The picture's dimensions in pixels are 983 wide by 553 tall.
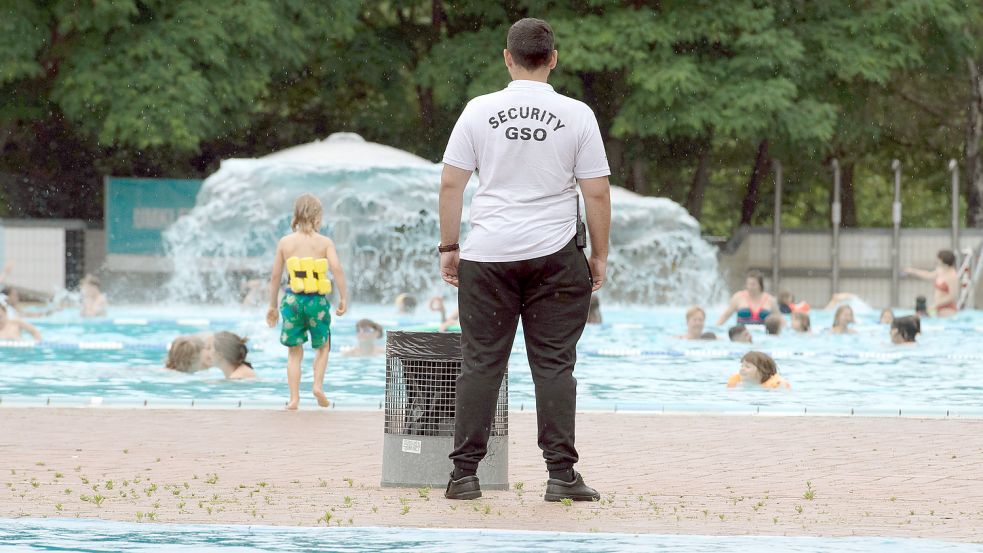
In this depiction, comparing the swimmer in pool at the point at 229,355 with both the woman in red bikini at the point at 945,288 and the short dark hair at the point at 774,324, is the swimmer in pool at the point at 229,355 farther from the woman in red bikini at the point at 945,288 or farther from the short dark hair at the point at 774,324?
the woman in red bikini at the point at 945,288

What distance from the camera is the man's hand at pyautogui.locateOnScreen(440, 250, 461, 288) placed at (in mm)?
7141

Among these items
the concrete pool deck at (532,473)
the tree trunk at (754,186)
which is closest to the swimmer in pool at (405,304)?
the concrete pool deck at (532,473)

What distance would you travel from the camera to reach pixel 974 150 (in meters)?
36.2

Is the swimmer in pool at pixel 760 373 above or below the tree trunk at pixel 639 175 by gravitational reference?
below

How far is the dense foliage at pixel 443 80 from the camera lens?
3017 cm

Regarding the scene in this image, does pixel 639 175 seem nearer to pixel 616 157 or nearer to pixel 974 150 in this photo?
pixel 616 157

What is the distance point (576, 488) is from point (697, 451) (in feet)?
7.65

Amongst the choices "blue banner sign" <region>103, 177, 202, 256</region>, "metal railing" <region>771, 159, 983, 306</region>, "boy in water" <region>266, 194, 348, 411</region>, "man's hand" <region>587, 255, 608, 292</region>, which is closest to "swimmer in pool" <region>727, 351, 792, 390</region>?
"boy in water" <region>266, 194, 348, 411</region>

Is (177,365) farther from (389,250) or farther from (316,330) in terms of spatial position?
(389,250)

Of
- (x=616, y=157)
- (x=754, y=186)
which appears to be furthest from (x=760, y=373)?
(x=754, y=186)

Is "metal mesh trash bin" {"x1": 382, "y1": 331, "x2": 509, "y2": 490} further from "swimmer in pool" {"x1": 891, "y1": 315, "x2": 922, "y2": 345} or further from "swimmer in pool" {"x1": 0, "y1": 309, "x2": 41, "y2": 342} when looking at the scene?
"swimmer in pool" {"x1": 891, "y1": 315, "x2": 922, "y2": 345}

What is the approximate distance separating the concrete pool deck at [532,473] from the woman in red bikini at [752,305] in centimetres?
1185

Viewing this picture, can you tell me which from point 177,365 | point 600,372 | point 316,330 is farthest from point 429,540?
point 600,372

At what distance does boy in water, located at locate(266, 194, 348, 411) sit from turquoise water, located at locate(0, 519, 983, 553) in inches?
217
